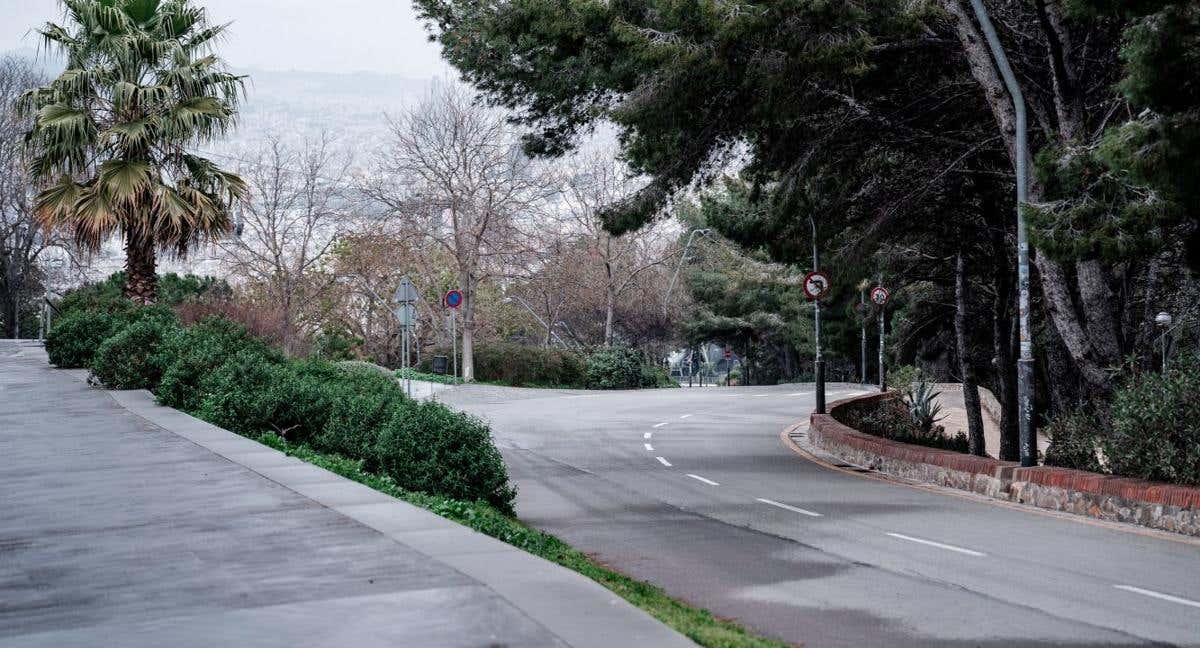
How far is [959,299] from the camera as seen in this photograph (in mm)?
25438

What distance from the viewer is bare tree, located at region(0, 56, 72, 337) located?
55781mm

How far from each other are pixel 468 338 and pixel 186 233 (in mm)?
21280

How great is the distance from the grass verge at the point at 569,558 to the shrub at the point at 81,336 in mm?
15909

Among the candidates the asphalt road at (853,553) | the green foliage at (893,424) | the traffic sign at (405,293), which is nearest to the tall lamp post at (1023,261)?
the asphalt road at (853,553)

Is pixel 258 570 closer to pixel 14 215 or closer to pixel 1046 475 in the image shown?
pixel 1046 475

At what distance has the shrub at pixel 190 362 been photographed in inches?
781

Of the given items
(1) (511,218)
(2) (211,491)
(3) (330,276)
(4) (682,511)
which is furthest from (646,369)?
(2) (211,491)

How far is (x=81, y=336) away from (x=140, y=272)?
2.19 metres

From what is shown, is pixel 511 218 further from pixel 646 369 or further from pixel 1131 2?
pixel 1131 2

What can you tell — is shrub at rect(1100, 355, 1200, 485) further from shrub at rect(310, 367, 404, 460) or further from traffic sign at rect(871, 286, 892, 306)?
traffic sign at rect(871, 286, 892, 306)

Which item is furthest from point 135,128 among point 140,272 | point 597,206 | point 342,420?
point 597,206

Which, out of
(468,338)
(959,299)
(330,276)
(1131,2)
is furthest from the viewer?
(330,276)

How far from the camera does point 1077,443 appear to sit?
600 inches

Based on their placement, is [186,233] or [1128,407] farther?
[186,233]
